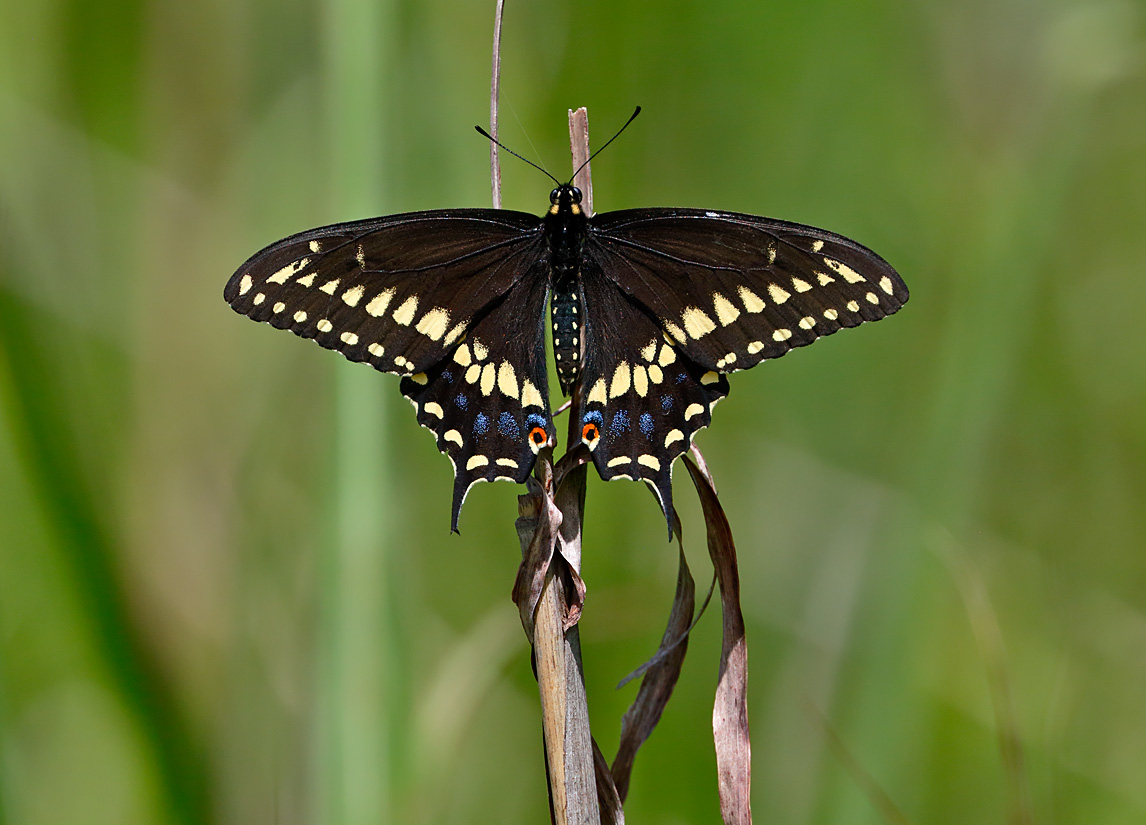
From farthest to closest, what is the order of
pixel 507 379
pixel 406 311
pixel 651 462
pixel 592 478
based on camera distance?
1. pixel 592 478
2. pixel 507 379
3. pixel 406 311
4. pixel 651 462

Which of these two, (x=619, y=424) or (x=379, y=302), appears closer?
(x=619, y=424)

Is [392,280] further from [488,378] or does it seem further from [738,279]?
[738,279]

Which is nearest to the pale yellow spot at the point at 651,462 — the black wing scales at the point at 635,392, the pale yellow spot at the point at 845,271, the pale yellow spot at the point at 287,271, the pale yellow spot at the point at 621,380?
the black wing scales at the point at 635,392

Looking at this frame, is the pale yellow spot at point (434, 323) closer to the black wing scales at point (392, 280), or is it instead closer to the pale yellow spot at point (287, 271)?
the black wing scales at point (392, 280)

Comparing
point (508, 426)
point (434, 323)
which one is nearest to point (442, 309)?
point (434, 323)

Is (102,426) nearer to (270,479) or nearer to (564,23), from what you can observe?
(270,479)

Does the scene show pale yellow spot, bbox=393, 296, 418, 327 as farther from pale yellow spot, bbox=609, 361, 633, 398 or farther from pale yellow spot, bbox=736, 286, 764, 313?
pale yellow spot, bbox=736, 286, 764, 313

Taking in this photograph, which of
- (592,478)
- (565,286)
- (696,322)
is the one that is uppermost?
(565,286)

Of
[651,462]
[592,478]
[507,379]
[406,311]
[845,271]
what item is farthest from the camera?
[592,478]
